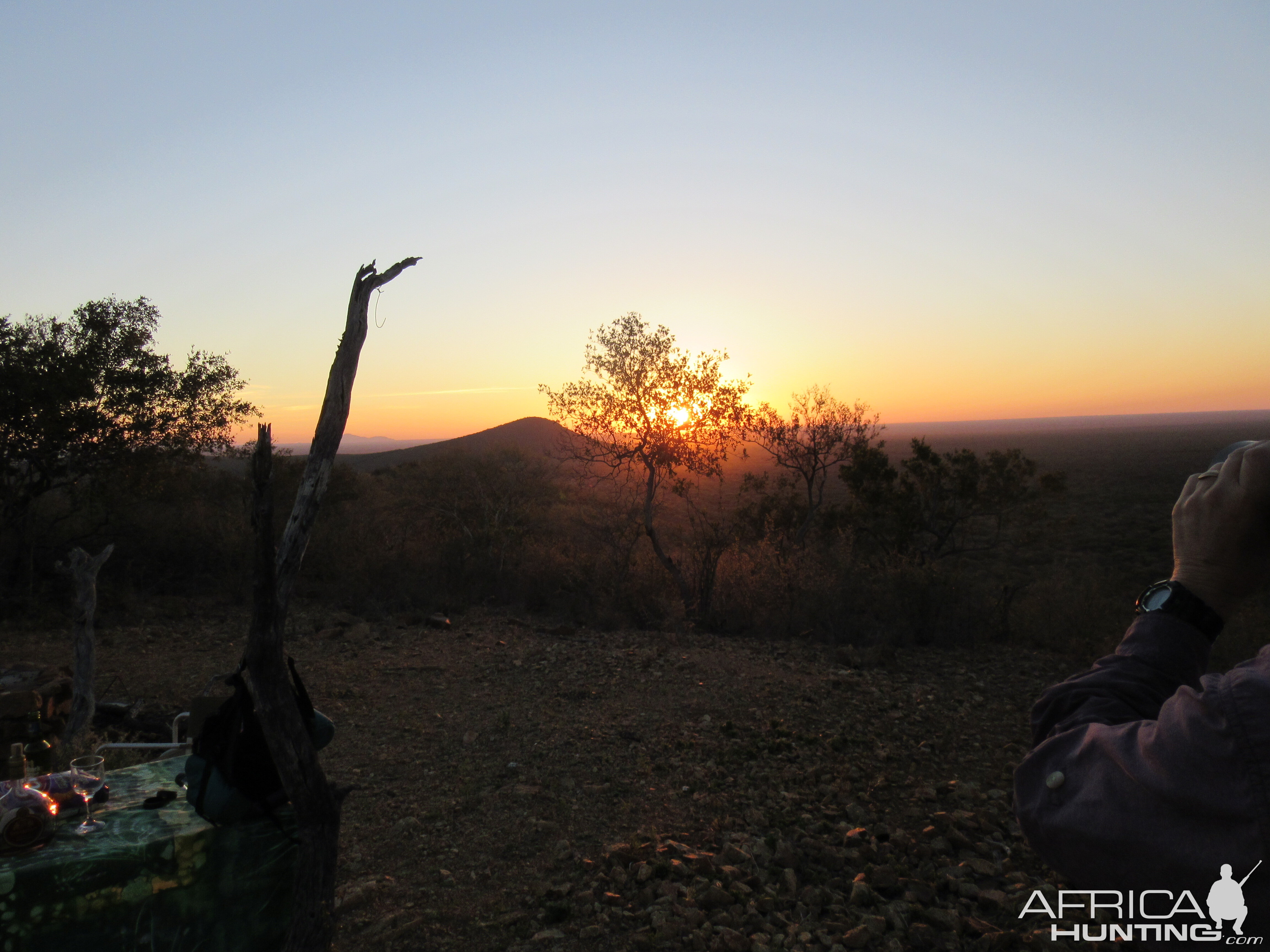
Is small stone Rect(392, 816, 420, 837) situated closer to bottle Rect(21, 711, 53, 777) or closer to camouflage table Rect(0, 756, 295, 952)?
camouflage table Rect(0, 756, 295, 952)

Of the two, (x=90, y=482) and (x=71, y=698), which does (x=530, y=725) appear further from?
(x=90, y=482)

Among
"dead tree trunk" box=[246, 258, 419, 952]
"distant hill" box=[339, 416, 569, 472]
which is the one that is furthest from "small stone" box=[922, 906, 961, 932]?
"distant hill" box=[339, 416, 569, 472]

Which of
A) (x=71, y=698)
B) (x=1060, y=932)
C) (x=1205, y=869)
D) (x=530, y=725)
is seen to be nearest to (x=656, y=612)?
(x=530, y=725)

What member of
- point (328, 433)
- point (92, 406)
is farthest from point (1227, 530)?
point (92, 406)

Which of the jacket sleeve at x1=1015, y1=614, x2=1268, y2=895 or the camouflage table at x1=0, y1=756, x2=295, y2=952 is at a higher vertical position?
the jacket sleeve at x1=1015, y1=614, x2=1268, y2=895

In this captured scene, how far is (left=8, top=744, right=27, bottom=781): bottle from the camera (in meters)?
3.06

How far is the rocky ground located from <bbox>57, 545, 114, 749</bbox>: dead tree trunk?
1338 mm

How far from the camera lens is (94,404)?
1120cm

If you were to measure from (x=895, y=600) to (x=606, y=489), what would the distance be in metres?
6.61

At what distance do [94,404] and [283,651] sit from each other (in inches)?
425

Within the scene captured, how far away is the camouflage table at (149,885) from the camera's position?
2.42 metres

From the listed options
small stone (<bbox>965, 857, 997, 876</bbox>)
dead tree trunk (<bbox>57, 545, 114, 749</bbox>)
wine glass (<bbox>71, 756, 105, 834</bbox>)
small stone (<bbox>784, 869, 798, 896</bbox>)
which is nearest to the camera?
wine glass (<bbox>71, 756, 105, 834</bbox>)

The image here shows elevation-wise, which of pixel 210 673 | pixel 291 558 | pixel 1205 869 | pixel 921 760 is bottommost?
pixel 921 760

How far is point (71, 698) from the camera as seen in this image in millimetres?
6594
